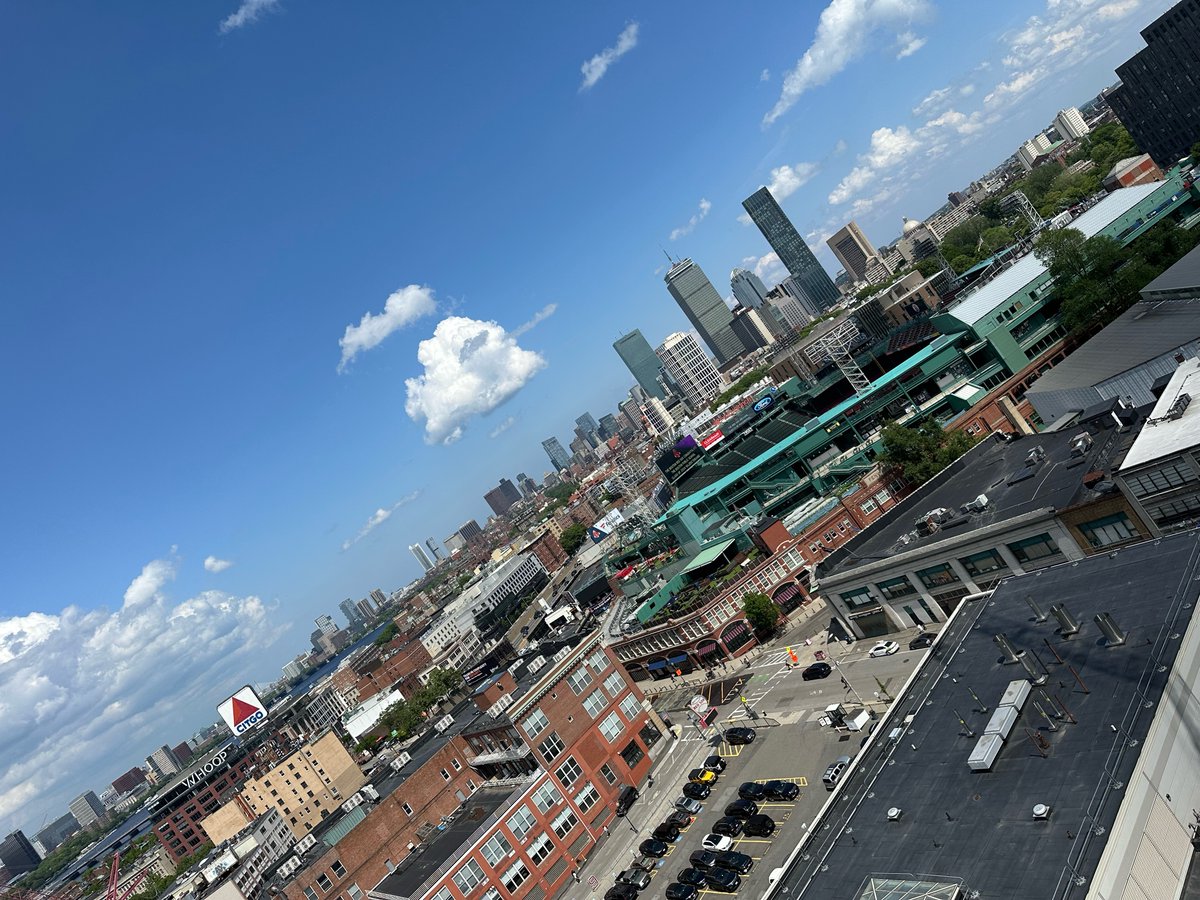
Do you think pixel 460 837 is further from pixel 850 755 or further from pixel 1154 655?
pixel 1154 655

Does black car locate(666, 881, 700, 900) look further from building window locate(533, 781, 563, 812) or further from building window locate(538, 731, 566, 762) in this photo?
building window locate(538, 731, 566, 762)

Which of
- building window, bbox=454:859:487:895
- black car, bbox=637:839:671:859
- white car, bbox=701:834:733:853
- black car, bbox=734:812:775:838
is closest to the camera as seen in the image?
black car, bbox=734:812:775:838

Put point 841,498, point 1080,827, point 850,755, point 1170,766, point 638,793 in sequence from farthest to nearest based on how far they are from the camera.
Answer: point 841,498 → point 638,793 → point 850,755 → point 1170,766 → point 1080,827

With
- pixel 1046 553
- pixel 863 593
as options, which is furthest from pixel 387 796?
pixel 1046 553

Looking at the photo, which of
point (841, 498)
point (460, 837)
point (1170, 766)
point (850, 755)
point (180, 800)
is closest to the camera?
point (1170, 766)

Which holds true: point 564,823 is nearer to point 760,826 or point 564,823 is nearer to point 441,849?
point 441,849

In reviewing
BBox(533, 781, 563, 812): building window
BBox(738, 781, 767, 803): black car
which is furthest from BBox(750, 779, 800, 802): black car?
BBox(533, 781, 563, 812): building window

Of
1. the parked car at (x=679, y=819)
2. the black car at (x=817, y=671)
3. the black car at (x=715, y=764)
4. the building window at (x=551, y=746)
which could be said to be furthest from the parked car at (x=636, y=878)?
the black car at (x=817, y=671)
